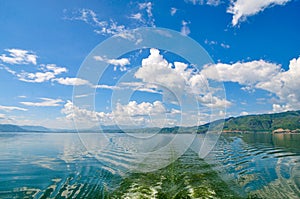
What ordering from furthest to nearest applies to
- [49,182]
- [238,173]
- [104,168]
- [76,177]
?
[104,168]
[238,173]
[76,177]
[49,182]

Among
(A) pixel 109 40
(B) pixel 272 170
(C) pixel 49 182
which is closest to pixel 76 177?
(C) pixel 49 182

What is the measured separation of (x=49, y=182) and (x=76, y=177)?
1.75m

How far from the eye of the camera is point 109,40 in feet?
60.5

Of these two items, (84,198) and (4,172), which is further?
(4,172)

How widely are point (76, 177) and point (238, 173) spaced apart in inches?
446

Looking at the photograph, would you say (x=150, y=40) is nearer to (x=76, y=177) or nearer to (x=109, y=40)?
(x=109, y=40)

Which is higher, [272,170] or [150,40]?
[150,40]

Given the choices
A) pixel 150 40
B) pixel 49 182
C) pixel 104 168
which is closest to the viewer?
pixel 49 182

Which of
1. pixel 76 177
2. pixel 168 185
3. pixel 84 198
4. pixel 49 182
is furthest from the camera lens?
pixel 76 177

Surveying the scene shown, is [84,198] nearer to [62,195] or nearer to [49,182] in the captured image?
[62,195]

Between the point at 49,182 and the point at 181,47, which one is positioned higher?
the point at 181,47

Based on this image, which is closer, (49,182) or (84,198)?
(84,198)

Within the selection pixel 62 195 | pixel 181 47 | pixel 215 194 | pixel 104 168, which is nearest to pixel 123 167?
pixel 104 168

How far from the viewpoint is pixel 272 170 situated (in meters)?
19.3
